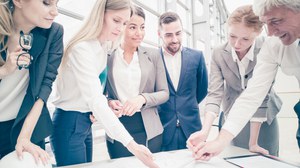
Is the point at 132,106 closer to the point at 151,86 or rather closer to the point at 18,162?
the point at 151,86

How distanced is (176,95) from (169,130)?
224mm

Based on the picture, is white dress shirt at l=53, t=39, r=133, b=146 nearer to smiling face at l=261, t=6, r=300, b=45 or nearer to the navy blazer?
the navy blazer

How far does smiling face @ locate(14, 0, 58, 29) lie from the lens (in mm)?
862

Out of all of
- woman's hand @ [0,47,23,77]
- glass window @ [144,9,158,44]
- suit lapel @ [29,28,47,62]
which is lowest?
woman's hand @ [0,47,23,77]

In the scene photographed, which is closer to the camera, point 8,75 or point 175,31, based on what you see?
point 8,75

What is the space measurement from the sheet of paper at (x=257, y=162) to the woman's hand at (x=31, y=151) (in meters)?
0.71

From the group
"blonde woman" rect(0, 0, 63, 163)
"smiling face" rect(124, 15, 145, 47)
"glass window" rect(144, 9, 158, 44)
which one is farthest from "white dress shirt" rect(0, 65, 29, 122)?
"glass window" rect(144, 9, 158, 44)

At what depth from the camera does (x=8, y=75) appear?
0.88 metres

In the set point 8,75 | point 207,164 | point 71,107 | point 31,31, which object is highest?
point 31,31

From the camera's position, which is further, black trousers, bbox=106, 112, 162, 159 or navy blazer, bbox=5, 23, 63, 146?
black trousers, bbox=106, 112, 162, 159

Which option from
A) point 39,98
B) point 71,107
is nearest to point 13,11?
point 39,98

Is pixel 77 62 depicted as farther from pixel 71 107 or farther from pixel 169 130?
pixel 169 130

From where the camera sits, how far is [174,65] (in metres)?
1.57

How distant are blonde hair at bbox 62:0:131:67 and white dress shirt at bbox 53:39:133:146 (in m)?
0.03
